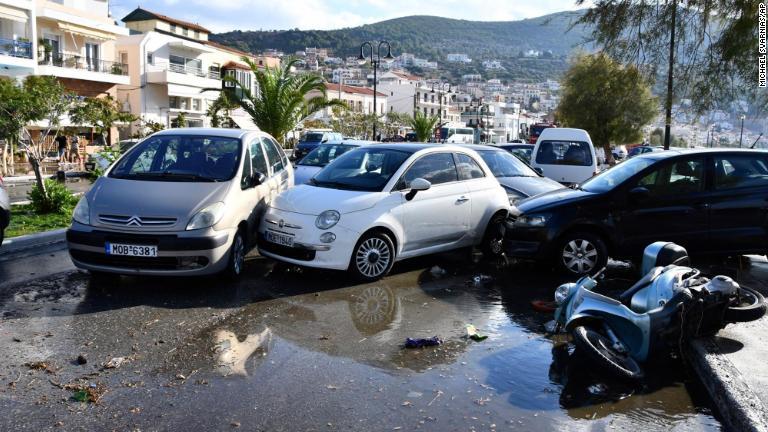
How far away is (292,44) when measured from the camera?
168 metres

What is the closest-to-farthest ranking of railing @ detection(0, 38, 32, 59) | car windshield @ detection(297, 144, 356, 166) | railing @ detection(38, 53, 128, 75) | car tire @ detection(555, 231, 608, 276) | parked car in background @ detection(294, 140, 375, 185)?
car tire @ detection(555, 231, 608, 276) → parked car in background @ detection(294, 140, 375, 185) → car windshield @ detection(297, 144, 356, 166) → railing @ detection(0, 38, 32, 59) → railing @ detection(38, 53, 128, 75)

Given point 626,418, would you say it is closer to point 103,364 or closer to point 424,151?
point 103,364

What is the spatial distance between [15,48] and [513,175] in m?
28.6

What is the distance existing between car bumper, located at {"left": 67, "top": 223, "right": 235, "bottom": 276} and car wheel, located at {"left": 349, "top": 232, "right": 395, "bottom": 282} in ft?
5.24

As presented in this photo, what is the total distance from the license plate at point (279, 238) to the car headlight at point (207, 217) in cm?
81

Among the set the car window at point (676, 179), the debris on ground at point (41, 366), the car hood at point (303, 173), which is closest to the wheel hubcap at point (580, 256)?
the car window at point (676, 179)

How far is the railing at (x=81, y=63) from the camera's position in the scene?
3462 centimetres

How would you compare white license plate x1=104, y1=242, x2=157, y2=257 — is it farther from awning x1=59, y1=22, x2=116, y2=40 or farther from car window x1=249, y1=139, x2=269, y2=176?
awning x1=59, y1=22, x2=116, y2=40

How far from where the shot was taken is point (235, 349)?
5.43 meters

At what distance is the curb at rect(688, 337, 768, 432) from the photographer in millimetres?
4156

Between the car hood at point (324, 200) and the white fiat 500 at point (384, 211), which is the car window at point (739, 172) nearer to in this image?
the white fiat 500 at point (384, 211)

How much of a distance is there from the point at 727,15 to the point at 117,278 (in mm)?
10032

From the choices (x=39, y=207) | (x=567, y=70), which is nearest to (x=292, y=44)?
(x=567, y=70)

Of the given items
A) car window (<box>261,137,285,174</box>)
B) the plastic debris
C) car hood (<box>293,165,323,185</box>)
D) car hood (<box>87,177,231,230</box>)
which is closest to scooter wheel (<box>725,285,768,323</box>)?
the plastic debris
